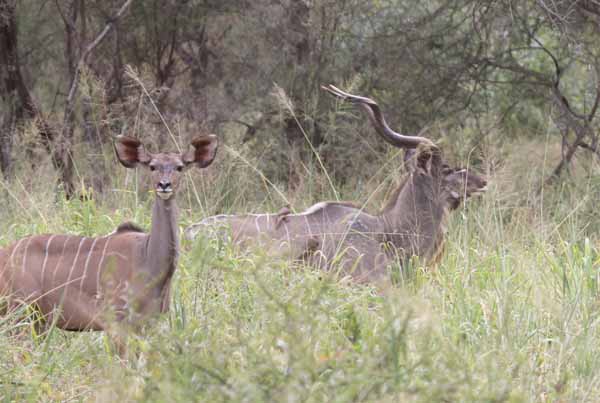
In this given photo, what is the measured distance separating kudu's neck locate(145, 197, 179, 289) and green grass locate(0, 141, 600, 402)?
78 mm

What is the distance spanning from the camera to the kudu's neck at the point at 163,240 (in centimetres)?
384

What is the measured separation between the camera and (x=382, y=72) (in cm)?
779

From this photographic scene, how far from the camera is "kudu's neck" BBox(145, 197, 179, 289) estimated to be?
384 centimetres

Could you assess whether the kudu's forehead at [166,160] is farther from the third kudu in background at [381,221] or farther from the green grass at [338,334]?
the third kudu in background at [381,221]

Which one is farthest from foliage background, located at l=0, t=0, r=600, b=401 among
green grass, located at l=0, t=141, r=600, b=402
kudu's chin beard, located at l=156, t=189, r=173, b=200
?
kudu's chin beard, located at l=156, t=189, r=173, b=200

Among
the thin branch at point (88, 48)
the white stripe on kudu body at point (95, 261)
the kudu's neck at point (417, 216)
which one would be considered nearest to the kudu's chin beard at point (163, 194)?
the white stripe on kudu body at point (95, 261)

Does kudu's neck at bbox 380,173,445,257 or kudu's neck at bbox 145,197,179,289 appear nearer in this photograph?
kudu's neck at bbox 145,197,179,289

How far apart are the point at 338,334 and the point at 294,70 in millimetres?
4933

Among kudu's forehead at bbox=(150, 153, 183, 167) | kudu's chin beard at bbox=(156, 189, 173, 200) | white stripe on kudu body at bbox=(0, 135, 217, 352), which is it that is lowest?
white stripe on kudu body at bbox=(0, 135, 217, 352)

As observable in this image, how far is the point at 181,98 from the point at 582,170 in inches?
127

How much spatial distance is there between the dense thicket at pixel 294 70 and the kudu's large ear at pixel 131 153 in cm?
278

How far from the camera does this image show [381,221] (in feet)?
17.9

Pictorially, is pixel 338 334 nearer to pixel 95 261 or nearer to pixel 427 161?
pixel 95 261

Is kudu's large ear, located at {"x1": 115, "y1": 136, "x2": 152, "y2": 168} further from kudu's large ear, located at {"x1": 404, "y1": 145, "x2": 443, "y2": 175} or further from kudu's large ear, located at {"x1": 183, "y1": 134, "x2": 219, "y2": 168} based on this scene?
kudu's large ear, located at {"x1": 404, "y1": 145, "x2": 443, "y2": 175}
